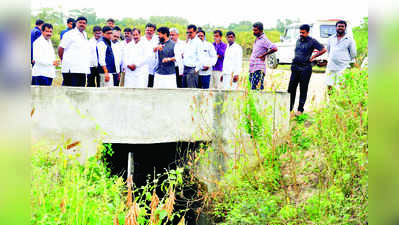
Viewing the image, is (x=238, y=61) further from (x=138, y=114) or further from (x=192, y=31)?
(x=138, y=114)

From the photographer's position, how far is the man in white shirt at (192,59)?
8297 mm

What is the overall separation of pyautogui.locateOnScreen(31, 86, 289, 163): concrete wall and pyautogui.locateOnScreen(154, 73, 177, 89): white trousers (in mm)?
493

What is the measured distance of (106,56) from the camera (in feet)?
26.6

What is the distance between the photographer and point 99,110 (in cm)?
752

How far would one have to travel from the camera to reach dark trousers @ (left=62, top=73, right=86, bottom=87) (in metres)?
7.62

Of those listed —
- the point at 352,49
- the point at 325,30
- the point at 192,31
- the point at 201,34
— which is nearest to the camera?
the point at 352,49

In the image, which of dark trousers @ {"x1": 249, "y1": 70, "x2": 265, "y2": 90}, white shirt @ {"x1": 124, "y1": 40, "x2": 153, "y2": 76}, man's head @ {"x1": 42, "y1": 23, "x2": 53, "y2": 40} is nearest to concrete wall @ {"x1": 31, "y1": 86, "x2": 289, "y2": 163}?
dark trousers @ {"x1": 249, "y1": 70, "x2": 265, "y2": 90}

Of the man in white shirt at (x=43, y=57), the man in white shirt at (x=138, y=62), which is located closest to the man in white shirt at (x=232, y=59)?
the man in white shirt at (x=138, y=62)

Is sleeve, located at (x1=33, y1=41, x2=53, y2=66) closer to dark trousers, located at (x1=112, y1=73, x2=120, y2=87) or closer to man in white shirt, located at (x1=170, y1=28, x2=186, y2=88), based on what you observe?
dark trousers, located at (x1=112, y1=73, x2=120, y2=87)

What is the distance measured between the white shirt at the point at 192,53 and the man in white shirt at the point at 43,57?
7.71 feet

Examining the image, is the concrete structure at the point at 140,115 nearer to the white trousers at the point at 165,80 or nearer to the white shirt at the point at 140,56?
the white trousers at the point at 165,80

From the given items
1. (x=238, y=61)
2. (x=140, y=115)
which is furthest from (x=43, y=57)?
(x=238, y=61)

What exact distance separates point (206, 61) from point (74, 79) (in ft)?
7.96

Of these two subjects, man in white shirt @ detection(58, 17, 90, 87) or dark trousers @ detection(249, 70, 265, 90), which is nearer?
man in white shirt @ detection(58, 17, 90, 87)
